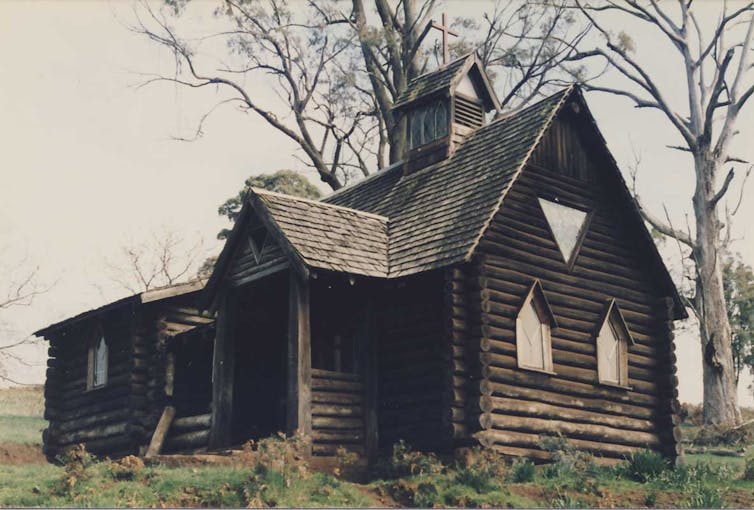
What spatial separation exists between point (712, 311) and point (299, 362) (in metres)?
19.5

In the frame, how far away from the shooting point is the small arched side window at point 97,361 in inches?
1185

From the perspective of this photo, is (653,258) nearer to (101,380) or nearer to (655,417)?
(655,417)

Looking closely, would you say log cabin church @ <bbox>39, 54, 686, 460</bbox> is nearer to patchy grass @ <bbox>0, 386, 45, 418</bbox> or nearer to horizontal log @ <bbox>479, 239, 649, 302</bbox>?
horizontal log @ <bbox>479, 239, 649, 302</bbox>

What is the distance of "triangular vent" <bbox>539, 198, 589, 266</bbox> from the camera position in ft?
78.3

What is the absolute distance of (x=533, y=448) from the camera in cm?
2192

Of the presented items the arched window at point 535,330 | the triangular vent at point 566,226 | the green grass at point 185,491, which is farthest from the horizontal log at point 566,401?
the green grass at point 185,491

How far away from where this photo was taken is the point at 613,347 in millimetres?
24688

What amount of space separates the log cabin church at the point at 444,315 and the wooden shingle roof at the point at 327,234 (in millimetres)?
51

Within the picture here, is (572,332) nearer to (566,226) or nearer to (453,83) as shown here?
(566,226)

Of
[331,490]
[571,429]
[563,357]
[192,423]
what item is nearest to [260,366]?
[192,423]

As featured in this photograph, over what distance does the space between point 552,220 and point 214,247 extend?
30901mm

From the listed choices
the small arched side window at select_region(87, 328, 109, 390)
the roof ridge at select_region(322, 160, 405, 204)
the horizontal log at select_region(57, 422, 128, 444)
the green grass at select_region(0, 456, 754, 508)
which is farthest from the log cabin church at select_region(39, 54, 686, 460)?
the green grass at select_region(0, 456, 754, 508)

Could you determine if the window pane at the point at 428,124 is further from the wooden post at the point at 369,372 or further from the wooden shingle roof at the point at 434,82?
the wooden post at the point at 369,372

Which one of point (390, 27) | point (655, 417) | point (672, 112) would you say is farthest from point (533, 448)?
point (390, 27)
